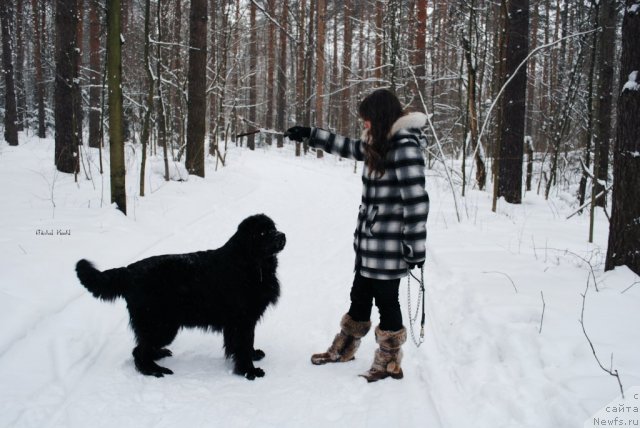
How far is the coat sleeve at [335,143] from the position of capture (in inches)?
130

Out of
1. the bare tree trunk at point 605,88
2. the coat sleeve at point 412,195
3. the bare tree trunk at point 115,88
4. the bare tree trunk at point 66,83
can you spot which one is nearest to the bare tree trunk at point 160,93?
the bare tree trunk at point 115,88

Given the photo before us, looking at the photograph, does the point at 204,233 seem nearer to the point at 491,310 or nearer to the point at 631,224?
the point at 491,310

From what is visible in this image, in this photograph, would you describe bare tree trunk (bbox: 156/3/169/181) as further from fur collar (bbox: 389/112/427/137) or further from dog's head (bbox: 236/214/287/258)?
fur collar (bbox: 389/112/427/137)

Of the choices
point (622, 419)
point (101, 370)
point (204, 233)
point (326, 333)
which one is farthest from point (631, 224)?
point (204, 233)

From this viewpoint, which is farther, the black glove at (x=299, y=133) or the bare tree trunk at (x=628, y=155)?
the bare tree trunk at (x=628, y=155)

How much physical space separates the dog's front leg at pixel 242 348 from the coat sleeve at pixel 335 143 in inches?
60.5

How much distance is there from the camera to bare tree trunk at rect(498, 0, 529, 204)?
9.46 meters

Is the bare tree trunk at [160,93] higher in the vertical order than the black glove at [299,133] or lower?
higher

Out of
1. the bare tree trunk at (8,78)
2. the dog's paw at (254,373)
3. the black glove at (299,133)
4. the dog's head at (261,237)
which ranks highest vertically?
the bare tree trunk at (8,78)

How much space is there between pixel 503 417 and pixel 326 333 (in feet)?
5.77

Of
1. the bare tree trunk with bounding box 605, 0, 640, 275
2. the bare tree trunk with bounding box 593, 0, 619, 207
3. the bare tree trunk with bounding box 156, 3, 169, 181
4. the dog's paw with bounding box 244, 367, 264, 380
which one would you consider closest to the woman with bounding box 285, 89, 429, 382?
the dog's paw with bounding box 244, 367, 264, 380

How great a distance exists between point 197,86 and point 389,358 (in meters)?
10.4

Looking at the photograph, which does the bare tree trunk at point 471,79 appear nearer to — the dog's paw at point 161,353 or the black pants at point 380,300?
the black pants at point 380,300

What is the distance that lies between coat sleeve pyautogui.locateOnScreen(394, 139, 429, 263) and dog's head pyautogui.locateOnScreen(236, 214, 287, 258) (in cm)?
95
